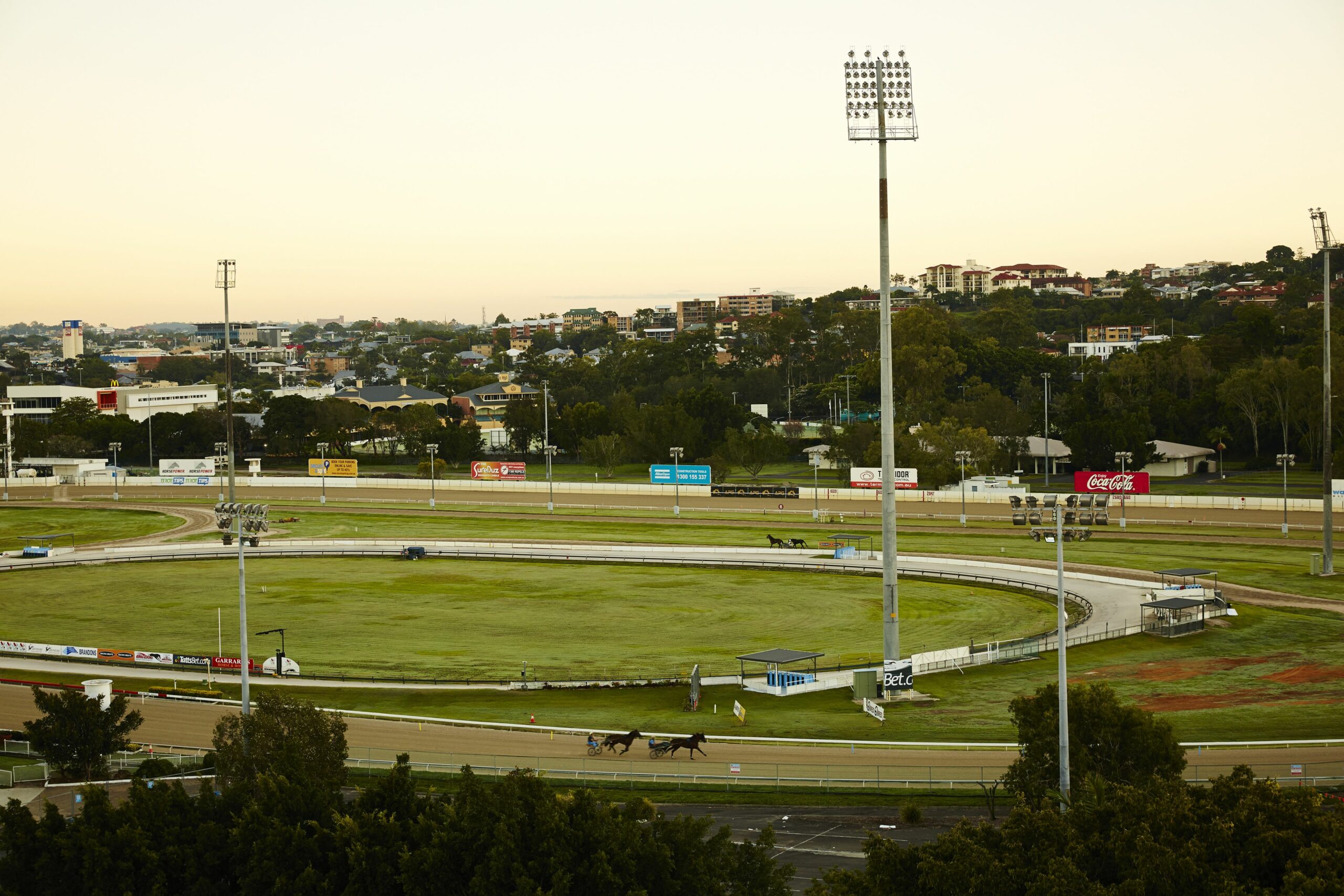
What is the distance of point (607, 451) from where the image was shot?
117375mm

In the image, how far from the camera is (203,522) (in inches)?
3521

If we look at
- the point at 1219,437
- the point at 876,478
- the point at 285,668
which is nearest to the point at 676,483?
the point at 876,478

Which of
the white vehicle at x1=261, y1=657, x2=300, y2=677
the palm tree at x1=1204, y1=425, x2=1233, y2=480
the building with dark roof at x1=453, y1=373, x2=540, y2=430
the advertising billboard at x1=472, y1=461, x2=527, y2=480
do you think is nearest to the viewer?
the white vehicle at x1=261, y1=657, x2=300, y2=677

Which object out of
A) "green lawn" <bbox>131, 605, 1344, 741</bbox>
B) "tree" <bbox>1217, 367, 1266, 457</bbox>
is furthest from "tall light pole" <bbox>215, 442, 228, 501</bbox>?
"tree" <bbox>1217, 367, 1266, 457</bbox>

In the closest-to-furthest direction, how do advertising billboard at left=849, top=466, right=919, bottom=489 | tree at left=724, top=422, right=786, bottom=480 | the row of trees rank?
the row of trees
advertising billboard at left=849, top=466, right=919, bottom=489
tree at left=724, top=422, right=786, bottom=480

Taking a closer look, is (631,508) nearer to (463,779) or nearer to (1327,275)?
(1327,275)

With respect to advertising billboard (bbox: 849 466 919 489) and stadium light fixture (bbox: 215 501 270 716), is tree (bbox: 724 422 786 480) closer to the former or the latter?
advertising billboard (bbox: 849 466 919 489)

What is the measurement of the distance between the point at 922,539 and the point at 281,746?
54634 mm

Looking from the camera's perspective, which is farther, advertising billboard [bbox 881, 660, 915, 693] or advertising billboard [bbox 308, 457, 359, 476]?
advertising billboard [bbox 308, 457, 359, 476]

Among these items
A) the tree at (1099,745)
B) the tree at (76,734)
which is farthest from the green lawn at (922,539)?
the tree at (76,734)

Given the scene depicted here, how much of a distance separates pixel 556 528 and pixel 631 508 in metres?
12.3

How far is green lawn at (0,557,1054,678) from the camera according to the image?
143 feet

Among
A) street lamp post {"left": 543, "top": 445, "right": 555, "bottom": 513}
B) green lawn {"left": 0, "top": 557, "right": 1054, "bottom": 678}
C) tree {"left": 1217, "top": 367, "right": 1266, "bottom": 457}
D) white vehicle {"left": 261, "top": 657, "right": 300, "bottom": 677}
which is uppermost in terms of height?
tree {"left": 1217, "top": 367, "right": 1266, "bottom": 457}

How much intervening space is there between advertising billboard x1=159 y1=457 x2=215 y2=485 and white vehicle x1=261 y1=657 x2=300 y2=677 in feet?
264
